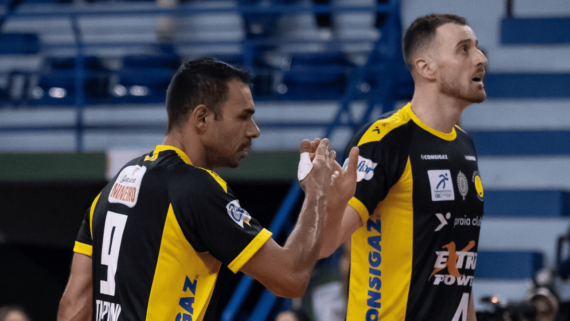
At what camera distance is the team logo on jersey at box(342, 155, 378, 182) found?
8.02 ft

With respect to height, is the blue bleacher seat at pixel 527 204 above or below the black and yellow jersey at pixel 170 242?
below

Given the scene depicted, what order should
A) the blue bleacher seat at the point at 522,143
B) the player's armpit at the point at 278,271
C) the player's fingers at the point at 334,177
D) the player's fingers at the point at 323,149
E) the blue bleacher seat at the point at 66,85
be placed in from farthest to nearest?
the blue bleacher seat at the point at 66,85 → the blue bleacher seat at the point at 522,143 → the player's fingers at the point at 334,177 → the player's fingers at the point at 323,149 → the player's armpit at the point at 278,271

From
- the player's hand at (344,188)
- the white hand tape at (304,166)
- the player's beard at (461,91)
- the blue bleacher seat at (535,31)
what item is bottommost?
the blue bleacher seat at (535,31)

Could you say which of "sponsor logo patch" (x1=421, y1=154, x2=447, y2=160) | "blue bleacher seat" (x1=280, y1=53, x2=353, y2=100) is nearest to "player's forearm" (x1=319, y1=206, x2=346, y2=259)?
"sponsor logo patch" (x1=421, y1=154, x2=447, y2=160)

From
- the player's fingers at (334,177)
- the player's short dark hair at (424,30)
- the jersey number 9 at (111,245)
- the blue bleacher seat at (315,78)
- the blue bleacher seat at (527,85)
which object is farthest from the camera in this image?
the blue bleacher seat at (315,78)

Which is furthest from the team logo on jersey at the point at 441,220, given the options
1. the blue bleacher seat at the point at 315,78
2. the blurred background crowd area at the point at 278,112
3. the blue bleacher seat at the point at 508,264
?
the blue bleacher seat at the point at 315,78

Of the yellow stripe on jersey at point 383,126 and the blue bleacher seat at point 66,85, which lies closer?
the yellow stripe on jersey at point 383,126

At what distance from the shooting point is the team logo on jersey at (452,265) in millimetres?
2467

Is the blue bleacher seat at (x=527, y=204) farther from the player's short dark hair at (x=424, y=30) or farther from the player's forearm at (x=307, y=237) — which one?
the player's forearm at (x=307, y=237)

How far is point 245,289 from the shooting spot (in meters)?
5.60

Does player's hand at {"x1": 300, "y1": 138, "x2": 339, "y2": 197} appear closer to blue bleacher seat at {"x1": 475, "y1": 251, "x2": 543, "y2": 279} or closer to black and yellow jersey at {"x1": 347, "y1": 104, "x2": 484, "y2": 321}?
black and yellow jersey at {"x1": 347, "y1": 104, "x2": 484, "y2": 321}

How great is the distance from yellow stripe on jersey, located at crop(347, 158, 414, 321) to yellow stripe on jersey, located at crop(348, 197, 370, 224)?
3.0 inches

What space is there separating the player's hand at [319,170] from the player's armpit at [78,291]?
90cm

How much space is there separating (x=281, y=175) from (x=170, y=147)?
467 cm
